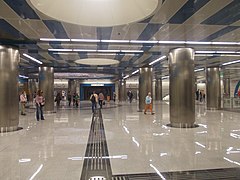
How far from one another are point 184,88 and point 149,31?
3.71 meters

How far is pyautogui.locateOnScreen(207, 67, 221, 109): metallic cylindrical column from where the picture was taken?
20219mm

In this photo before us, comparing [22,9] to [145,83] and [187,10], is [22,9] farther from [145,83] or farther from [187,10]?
[145,83]

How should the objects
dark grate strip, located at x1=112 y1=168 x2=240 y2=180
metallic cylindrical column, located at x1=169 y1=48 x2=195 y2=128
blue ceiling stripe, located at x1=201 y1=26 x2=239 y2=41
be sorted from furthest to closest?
1. metallic cylindrical column, located at x1=169 y1=48 x2=195 y2=128
2. blue ceiling stripe, located at x1=201 y1=26 x2=239 y2=41
3. dark grate strip, located at x1=112 y1=168 x2=240 y2=180

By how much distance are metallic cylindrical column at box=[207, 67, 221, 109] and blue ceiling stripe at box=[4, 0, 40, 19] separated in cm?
1806

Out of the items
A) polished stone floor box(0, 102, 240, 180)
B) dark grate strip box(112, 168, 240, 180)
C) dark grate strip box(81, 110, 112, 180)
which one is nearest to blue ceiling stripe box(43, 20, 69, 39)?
polished stone floor box(0, 102, 240, 180)

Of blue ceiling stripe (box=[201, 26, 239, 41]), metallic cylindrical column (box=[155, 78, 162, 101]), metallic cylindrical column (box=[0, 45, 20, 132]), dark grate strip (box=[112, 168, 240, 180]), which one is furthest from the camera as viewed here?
metallic cylindrical column (box=[155, 78, 162, 101])

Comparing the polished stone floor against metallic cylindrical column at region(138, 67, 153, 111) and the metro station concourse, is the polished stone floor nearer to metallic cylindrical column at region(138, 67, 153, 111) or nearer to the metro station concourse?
the metro station concourse

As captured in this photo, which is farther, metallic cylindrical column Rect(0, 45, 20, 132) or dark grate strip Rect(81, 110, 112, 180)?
metallic cylindrical column Rect(0, 45, 20, 132)

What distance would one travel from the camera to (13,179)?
4152mm

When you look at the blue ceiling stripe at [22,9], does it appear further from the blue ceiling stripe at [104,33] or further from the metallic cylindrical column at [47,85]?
the metallic cylindrical column at [47,85]

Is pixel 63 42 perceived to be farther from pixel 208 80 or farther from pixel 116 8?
pixel 208 80

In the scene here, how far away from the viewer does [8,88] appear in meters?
9.62

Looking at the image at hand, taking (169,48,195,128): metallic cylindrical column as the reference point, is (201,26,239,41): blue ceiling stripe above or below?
above

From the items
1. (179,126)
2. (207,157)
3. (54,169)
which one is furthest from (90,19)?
(179,126)
